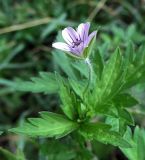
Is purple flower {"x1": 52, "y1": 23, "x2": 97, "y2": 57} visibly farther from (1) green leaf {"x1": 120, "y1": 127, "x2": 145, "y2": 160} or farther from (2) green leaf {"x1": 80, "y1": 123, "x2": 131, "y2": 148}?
(1) green leaf {"x1": 120, "y1": 127, "x2": 145, "y2": 160}

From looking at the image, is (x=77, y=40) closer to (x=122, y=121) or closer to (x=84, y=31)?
(x=84, y=31)

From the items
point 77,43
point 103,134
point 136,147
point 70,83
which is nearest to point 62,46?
point 77,43

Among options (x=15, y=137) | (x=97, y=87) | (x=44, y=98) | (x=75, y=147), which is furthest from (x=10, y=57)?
(x=97, y=87)

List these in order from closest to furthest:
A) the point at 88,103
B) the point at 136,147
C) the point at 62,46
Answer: the point at 62,46, the point at 88,103, the point at 136,147

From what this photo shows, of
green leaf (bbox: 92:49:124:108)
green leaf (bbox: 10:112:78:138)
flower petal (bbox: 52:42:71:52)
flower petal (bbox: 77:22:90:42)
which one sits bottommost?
green leaf (bbox: 10:112:78:138)

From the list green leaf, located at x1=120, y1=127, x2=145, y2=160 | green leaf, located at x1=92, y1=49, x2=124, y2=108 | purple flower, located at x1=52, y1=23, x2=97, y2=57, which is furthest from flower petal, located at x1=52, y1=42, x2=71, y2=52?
green leaf, located at x1=120, y1=127, x2=145, y2=160

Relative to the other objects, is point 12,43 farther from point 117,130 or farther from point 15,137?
point 117,130

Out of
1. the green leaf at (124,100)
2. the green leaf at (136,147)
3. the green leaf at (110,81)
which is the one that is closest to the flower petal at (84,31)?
the green leaf at (110,81)
